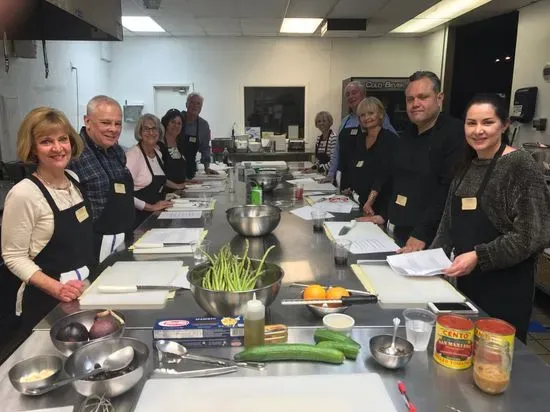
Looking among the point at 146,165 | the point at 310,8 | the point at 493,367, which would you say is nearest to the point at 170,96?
the point at 310,8

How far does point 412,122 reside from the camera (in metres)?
2.84

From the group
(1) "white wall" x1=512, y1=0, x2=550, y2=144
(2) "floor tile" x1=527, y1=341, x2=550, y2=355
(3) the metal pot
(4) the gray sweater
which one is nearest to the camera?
(4) the gray sweater

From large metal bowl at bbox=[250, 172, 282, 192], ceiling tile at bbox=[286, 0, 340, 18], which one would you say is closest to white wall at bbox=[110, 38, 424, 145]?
ceiling tile at bbox=[286, 0, 340, 18]

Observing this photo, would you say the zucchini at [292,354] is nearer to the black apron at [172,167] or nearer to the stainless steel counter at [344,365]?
the stainless steel counter at [344,365]

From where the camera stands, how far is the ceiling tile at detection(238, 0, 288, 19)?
5504mm

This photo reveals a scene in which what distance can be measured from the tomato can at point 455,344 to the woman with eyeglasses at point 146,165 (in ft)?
8.40

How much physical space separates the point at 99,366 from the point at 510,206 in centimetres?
165

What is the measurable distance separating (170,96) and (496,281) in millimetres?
7178

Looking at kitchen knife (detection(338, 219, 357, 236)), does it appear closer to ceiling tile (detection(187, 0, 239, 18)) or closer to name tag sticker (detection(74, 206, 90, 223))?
name tag sticker (detection(74, 206, 90, 223))

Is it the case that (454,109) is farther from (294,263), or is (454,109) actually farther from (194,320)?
(194,320)

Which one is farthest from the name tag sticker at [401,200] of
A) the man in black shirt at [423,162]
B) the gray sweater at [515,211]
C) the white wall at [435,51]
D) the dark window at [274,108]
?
the dark window at [274,108]

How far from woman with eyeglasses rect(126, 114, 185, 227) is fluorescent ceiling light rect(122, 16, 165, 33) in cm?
337

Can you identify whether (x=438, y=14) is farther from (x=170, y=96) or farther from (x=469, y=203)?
(x=469, y=203)

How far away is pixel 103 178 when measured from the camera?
8.87 ft
